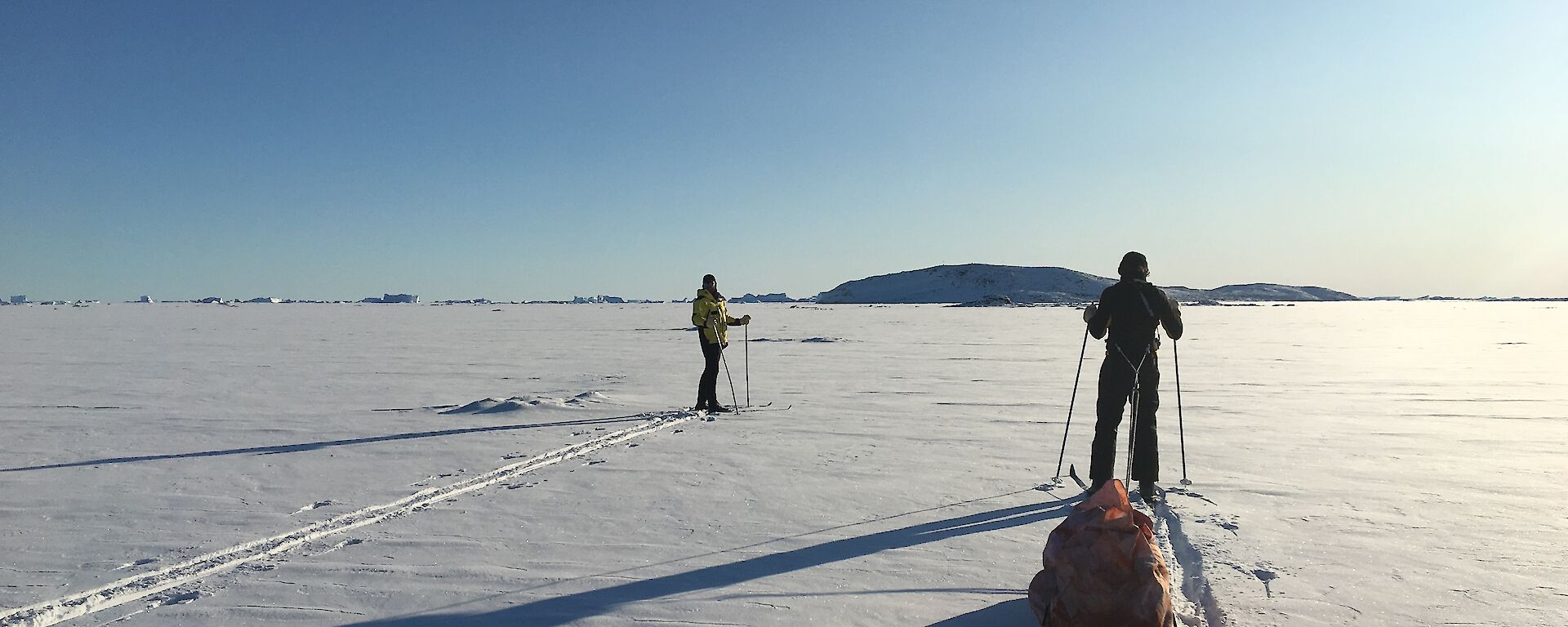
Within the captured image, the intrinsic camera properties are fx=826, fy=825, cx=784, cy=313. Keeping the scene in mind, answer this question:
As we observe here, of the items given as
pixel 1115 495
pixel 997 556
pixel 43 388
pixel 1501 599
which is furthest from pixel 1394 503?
pixel 43 388

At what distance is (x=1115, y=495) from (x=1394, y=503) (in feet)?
11.7

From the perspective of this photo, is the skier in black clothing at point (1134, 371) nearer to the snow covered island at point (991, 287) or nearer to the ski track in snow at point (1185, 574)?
the ski track in snow at point (1185, 574)

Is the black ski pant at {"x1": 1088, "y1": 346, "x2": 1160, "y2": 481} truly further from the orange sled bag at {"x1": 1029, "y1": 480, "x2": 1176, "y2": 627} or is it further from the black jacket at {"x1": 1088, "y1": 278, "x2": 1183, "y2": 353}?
the orange sled bag at {"x1": 1029, "y1": 480, "x2": 1176, "y2": 627}

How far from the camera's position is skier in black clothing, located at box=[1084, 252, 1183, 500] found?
18.5ft

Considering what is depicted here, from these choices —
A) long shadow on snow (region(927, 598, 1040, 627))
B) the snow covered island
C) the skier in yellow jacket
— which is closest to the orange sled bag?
long shadow on snow (region(927, 598, 1040, 627))

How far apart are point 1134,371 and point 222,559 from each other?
18.3 ft

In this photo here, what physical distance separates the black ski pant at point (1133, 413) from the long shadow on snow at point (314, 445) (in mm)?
5644

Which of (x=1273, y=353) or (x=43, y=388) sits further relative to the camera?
(x=1273, y=353)

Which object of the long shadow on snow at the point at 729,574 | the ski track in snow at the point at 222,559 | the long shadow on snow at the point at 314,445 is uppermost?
the long shadow on snow at the point at 314,445

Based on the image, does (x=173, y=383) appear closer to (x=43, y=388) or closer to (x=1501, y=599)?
(x=43, y=388)

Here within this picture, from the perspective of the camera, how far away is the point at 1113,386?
5668 millimetres

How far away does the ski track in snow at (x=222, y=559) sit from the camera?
12.1ft

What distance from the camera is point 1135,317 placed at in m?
5.66

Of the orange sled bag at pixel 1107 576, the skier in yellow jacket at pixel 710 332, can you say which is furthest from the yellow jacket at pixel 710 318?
the orange sled bag at pixel 1107 576
